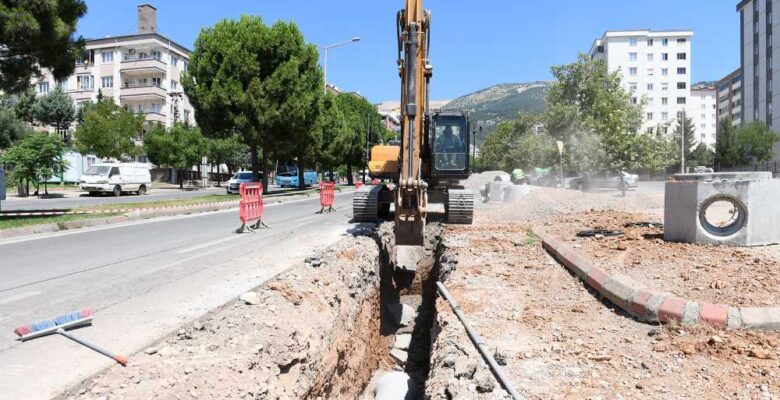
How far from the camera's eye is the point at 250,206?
1373 cm

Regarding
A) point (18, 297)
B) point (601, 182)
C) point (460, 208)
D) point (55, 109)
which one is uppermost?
point (55, 109)

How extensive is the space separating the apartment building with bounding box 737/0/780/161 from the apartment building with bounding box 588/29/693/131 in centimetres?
2287

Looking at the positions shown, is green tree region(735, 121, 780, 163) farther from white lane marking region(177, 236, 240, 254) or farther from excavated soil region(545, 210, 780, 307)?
white lane marking region(177, 236, 240, 254)

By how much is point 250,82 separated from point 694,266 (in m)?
25.0

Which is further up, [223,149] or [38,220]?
[223,149]

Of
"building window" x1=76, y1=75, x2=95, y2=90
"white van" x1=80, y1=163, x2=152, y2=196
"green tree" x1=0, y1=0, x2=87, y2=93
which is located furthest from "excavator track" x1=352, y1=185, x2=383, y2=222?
"building window" x1=76, y1=75, x2=95, y2=90

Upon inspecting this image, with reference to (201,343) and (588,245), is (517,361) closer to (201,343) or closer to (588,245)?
(201,343)

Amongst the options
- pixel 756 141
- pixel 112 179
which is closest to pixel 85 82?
pixel 112 179

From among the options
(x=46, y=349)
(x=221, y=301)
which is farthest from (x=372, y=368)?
(x=46, y=349)

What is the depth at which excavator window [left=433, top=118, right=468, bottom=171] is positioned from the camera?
13086mm

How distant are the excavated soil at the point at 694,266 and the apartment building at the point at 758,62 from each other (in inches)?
2442

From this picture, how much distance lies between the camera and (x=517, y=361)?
425 centimetres

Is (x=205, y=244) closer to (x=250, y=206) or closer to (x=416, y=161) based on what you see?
(x=250, y=206)

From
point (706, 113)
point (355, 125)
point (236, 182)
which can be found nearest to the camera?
point (236, 182)
